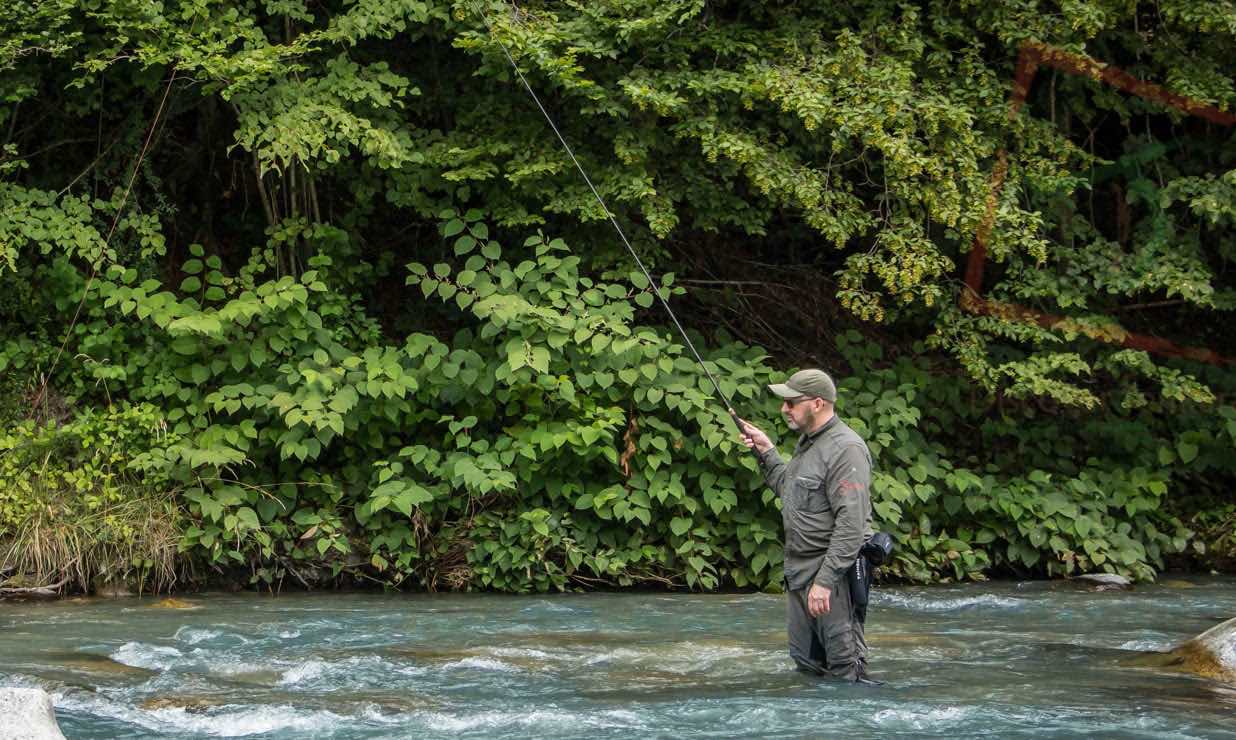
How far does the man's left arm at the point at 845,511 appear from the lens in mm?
6258

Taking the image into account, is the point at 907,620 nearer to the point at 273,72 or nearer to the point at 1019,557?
the point at 1019,557

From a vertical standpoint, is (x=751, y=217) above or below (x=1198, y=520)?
above

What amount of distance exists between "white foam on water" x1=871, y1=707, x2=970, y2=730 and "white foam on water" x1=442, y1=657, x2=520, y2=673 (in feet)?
6.64

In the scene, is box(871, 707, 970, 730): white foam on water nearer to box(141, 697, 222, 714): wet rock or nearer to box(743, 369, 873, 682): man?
box(743, 369, 873, 682): man

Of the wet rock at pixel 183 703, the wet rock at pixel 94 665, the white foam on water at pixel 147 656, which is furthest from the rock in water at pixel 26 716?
the white foam on water at pixel 147 656

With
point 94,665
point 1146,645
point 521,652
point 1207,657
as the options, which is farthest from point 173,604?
point 1207,657

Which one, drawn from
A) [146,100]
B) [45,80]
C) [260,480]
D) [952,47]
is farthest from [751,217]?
[45,80]

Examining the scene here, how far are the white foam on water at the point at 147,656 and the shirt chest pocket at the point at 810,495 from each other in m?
3.32

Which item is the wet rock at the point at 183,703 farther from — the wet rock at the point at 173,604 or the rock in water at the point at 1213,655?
the rock in water at the point at 1213,655

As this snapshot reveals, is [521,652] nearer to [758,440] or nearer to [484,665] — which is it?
[484,665]

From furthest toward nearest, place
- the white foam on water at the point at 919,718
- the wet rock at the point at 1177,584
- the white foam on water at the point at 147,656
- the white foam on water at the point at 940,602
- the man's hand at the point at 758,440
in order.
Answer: the wet rock at the point at 1177,584 < the white foam on water at the point at 940,602 < the white foam on water at the point at 147,656 < the man's hand at the point at 758,440 < the white foam on water at the point at 919,718

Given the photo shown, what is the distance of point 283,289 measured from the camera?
412 inches

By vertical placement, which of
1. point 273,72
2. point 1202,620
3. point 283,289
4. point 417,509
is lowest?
point 1202,620

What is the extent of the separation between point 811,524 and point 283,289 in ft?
17.6
